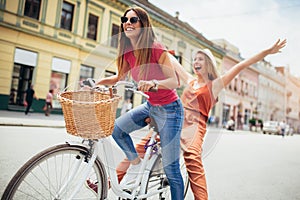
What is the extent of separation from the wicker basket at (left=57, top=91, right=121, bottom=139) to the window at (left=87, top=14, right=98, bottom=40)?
14.0m

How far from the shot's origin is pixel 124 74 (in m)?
2.13

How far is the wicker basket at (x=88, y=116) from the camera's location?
1464mm

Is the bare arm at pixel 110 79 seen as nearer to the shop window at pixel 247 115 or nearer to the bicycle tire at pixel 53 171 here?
the bicycle tire at pixel 53 171

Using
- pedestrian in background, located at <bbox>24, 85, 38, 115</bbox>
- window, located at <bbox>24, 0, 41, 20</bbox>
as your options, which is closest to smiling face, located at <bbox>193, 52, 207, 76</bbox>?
window, located at <bbox>24, 0, 41, 20</bbox>

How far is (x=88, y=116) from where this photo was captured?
1481 mm

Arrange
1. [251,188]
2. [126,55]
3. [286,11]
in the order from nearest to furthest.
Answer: [126,55], [286,11], [251,188]

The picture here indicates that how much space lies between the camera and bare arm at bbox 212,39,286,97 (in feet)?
6.89

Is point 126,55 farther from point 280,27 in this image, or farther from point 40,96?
point 40,96

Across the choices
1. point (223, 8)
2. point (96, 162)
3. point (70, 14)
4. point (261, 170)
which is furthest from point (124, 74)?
point (70, 14)

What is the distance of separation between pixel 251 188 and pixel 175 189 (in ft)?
6.74

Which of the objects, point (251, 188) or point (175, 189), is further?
point (251, 188)

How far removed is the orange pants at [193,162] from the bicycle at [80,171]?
14cm

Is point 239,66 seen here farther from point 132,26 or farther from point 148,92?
point 132,26

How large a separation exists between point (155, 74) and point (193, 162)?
0.84 meters
